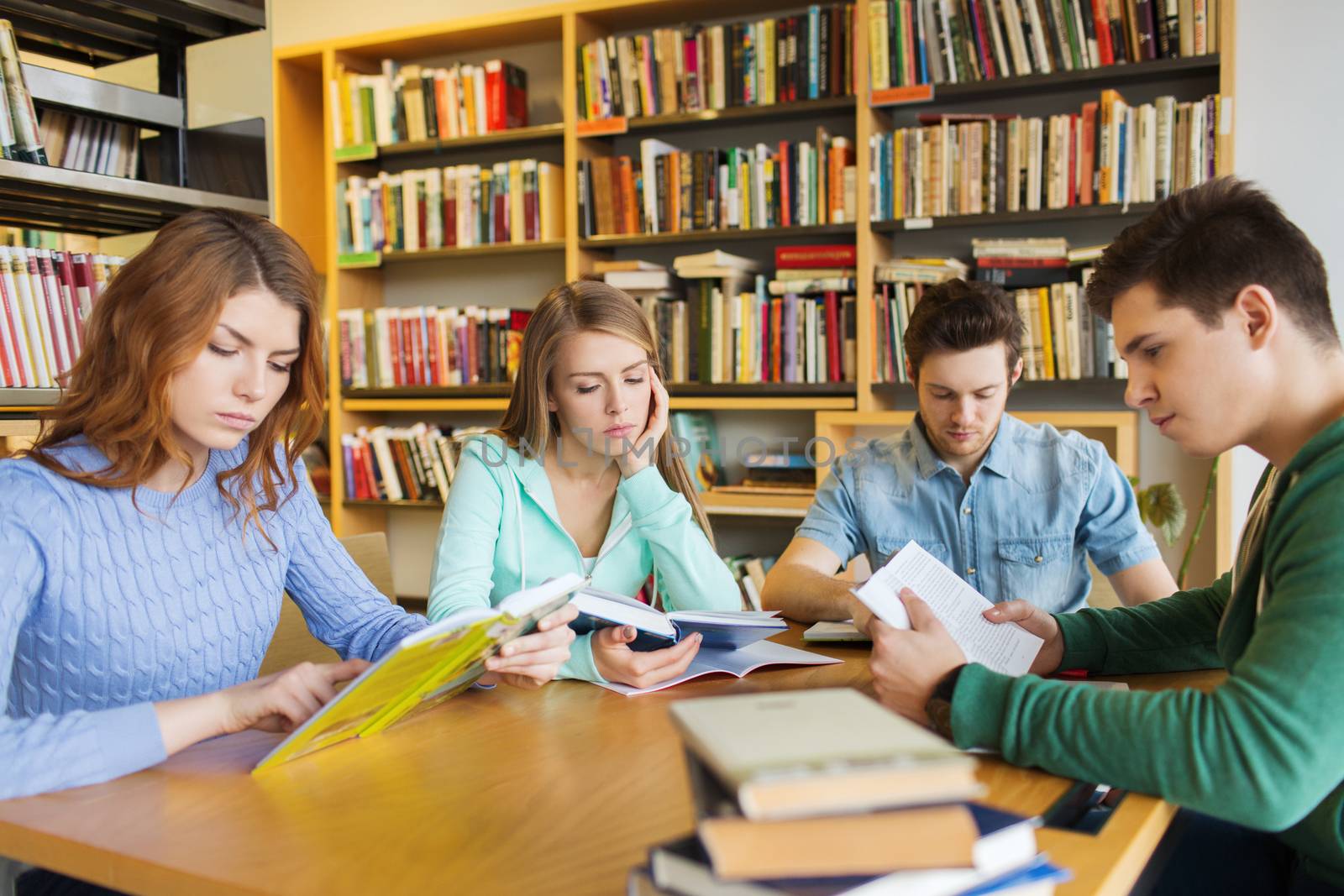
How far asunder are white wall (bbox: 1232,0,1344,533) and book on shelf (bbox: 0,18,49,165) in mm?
3019

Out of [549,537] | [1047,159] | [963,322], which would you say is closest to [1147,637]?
[963,322]

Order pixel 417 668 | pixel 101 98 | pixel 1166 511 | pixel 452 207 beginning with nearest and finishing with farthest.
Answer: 1. pixel 417 668
2. pixel 101 98
3. pixel 1166 511
4. pixel 452 207

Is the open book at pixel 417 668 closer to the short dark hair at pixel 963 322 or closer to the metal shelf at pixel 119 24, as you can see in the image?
the short dark hair at pixel 963 322

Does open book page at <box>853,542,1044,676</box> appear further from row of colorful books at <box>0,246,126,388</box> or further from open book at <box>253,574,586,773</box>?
row of colorful books at <box>0,246,126,388</box>

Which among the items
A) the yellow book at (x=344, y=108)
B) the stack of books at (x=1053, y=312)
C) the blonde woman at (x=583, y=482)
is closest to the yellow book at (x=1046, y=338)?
the stack of books at (x=1053, y=312)

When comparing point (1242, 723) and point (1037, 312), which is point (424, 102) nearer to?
point (1037, 312)

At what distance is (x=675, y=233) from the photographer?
347 centimetres

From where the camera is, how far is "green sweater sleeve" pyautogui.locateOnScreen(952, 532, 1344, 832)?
2.67ft

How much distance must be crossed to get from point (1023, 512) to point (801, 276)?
5.25 feet

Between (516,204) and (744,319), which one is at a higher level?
(516,204)

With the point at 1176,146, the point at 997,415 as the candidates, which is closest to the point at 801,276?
the point at 1176,146

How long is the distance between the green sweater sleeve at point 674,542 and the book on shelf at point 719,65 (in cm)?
202

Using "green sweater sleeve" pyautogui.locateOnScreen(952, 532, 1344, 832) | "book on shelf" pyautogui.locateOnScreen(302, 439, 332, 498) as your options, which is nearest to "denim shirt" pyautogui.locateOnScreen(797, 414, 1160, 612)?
"green sweater sleeve" pyautogui.locateOnScreen(952, 532, 1344, 832)

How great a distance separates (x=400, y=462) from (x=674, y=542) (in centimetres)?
253
